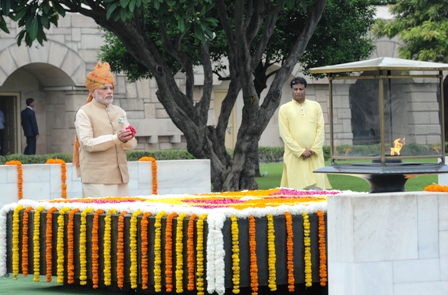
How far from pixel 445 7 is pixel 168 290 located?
86.5ft

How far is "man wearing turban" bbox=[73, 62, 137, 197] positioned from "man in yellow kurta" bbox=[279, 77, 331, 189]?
333 centimetres

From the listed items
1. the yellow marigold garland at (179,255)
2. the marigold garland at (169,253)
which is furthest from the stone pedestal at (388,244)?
the marigold garland at (169,253)

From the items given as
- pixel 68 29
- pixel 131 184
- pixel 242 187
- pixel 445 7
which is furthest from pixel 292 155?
pixel 445 7

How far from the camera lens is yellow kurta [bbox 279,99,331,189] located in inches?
521

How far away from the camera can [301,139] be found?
43.7ft

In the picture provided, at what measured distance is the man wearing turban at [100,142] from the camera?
1010cm

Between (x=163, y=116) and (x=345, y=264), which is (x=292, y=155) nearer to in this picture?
(x=345, y=264)

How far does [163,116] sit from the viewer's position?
32.0 m

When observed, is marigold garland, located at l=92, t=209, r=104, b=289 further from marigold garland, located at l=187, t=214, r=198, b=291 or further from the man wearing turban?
the man wearing turban

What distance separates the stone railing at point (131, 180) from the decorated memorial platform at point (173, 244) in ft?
14.5

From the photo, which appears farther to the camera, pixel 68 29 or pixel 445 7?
pixel 445 7

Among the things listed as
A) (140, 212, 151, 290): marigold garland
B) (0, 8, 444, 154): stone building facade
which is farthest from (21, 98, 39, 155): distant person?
(140, 212, 151, 290): marigold garland

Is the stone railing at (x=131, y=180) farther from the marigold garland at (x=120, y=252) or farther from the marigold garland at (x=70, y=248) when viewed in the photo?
the marigold garland at (x=120, y=252)

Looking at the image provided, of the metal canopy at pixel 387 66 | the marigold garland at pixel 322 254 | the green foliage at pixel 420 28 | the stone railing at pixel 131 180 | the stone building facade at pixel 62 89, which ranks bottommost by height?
the marigold garland at pixel 322 254
